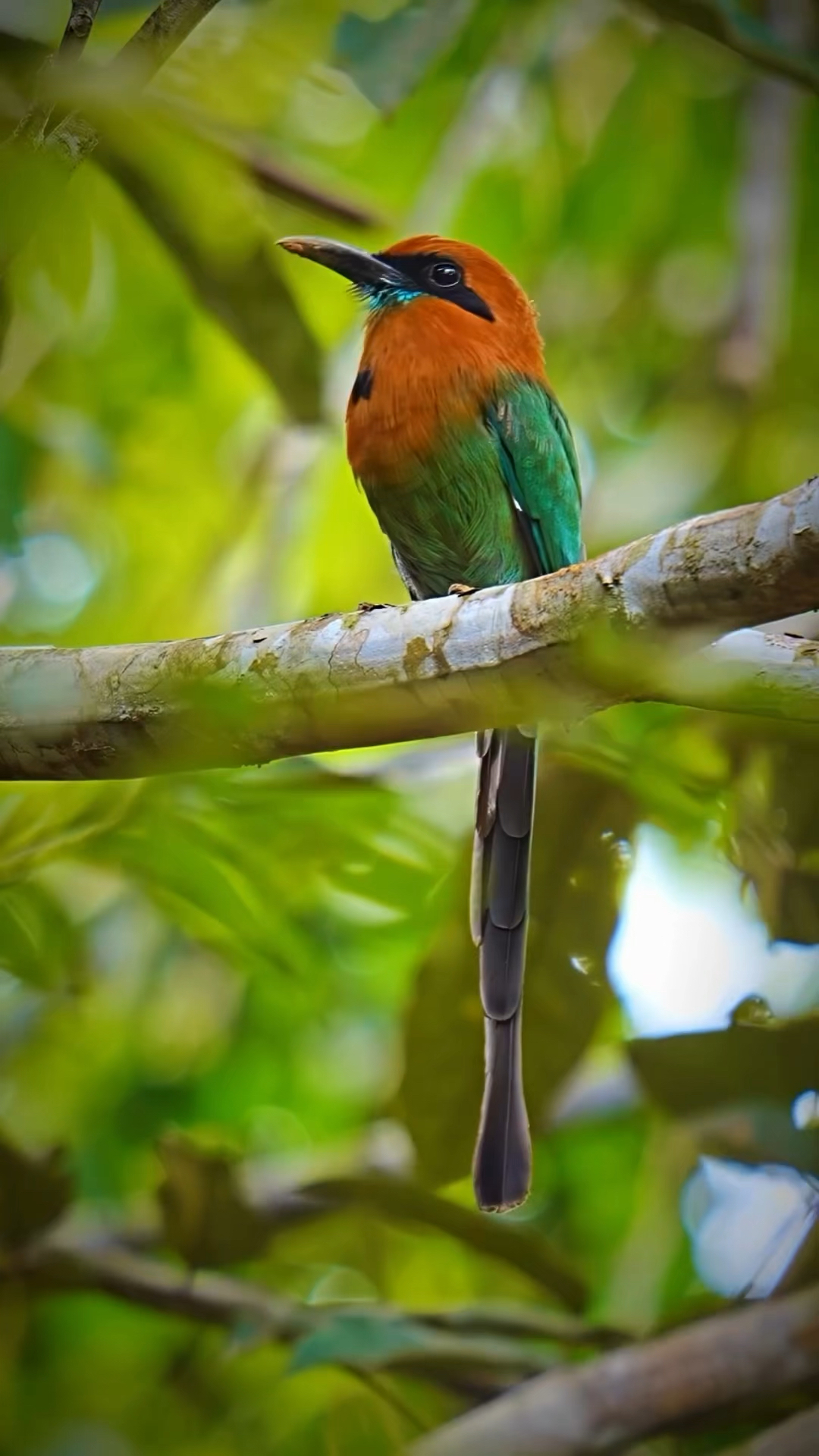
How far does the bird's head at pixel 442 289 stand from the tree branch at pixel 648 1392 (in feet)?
5.34

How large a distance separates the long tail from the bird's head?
791 millimetres

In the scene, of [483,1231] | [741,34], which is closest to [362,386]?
[741,34]

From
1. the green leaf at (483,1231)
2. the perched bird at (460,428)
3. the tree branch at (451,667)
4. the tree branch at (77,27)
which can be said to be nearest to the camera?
the tree branch at (451,667)

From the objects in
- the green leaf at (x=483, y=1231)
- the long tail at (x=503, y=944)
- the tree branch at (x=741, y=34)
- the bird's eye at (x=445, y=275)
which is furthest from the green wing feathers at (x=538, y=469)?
the green leaf at (x=483, y=1231)

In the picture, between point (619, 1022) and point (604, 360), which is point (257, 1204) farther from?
point (604, 360)

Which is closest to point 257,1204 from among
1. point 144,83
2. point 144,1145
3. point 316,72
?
point 144,1145

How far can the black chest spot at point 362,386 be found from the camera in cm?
254

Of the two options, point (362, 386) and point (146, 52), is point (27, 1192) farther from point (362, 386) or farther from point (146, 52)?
point (146, 52)

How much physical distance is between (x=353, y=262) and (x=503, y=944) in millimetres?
1295

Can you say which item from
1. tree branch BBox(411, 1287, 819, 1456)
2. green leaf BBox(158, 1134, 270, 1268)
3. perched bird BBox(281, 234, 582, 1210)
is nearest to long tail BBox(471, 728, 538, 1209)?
perched bird BBox(281, 234, 582, 1210)

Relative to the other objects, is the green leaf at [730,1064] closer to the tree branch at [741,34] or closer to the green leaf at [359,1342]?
the green leaf at [359,1342]

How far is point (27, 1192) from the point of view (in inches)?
84.3

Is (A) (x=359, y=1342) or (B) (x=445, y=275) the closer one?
(A) (x=359, y=1342)

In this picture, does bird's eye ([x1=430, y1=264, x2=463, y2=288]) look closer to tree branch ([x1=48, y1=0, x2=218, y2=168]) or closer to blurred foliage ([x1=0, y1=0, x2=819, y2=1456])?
blurred foliage ([x1=0, y1=0, x2=819, y2=1456])
